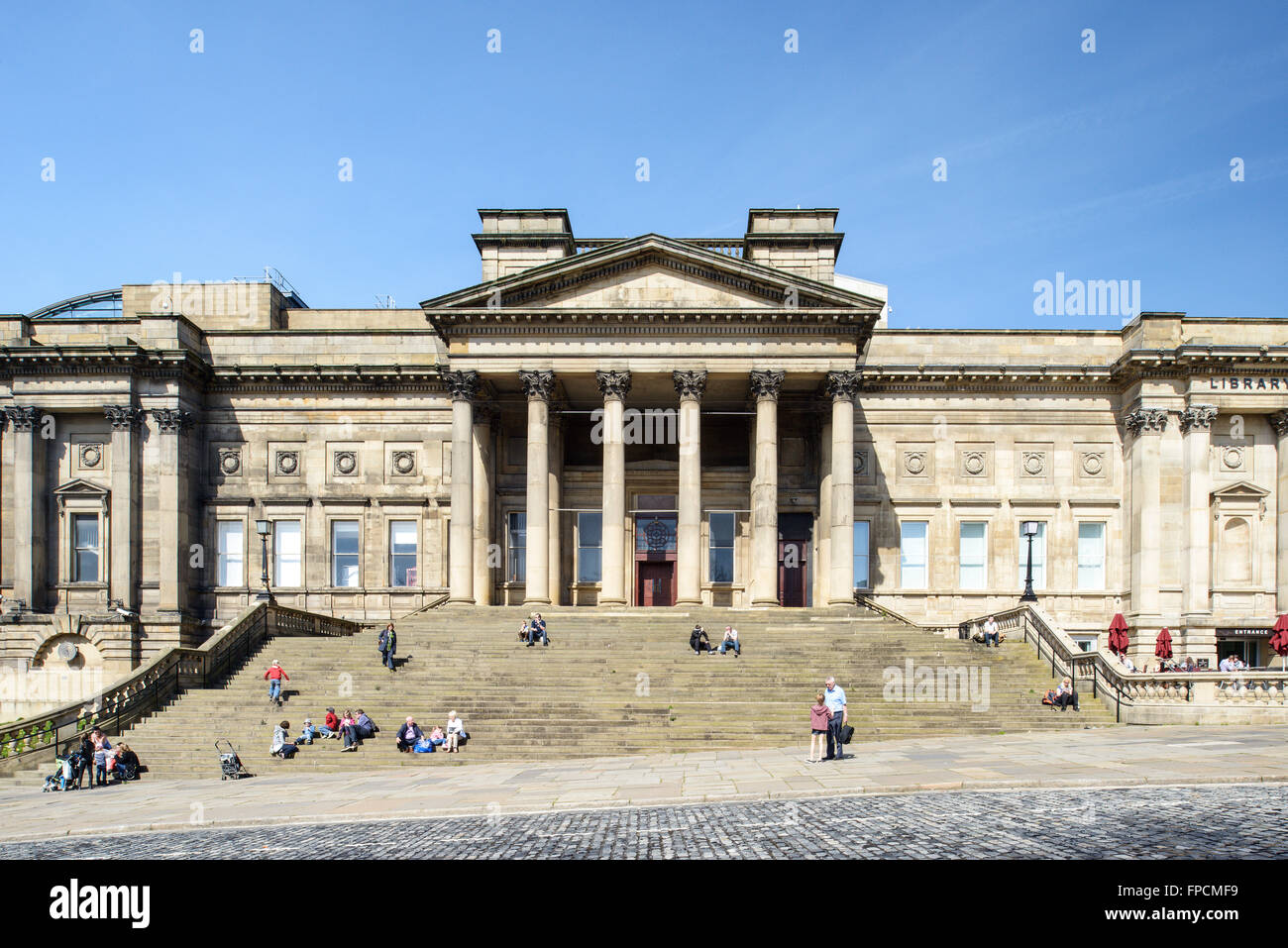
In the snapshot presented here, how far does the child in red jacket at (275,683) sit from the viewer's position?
1072 inches

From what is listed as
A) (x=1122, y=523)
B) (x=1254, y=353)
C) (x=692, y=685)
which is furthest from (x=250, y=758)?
(x=1254, y=353)

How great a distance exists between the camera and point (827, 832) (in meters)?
12.8

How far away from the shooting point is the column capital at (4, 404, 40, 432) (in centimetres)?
4125

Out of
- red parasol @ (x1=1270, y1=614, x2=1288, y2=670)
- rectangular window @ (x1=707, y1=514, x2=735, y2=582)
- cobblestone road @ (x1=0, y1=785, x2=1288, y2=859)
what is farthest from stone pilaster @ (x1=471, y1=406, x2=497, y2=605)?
red parasol @ (x1=1270, y1=614, x2=1288, y2=670)

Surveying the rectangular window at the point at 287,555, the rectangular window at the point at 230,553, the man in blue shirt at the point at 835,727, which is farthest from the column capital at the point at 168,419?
the man in blue shirt at the point at 835,727

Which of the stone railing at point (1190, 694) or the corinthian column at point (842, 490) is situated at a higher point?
the corinthian column at point (842, 490)

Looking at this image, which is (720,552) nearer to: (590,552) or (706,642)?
(590,552)

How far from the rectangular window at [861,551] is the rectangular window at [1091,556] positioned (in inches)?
347

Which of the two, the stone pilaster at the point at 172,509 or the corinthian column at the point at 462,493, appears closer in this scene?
the corinthian column at the point at 462,493

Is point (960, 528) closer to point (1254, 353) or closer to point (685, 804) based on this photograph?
point (1254, 353)

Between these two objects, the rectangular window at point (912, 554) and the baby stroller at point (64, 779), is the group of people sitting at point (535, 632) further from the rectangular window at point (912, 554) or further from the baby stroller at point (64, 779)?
the rectangular window at point (912, 554)

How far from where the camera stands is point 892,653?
30.6 meters
